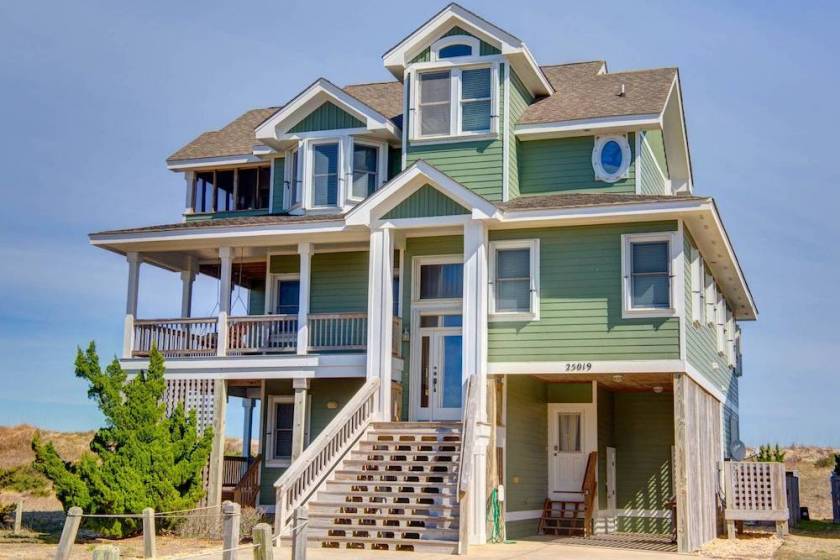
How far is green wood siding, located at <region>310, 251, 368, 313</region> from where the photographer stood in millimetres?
24500

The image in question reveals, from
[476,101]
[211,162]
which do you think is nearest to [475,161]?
[476,101]

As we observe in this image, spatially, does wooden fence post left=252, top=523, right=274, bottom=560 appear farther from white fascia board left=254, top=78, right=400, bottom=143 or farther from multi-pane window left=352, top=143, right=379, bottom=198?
white fascia board left=254, top=78, right=400, bottom=143

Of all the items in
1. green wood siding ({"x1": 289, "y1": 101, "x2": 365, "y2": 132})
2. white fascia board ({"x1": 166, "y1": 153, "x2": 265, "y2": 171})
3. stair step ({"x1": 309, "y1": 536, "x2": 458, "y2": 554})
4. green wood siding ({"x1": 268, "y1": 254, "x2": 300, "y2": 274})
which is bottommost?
stair step ({"x1": 309, "y1": 536, "x2": 458, "y2": 554})

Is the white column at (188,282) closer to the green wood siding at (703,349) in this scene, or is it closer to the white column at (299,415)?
the white column at (299,415)

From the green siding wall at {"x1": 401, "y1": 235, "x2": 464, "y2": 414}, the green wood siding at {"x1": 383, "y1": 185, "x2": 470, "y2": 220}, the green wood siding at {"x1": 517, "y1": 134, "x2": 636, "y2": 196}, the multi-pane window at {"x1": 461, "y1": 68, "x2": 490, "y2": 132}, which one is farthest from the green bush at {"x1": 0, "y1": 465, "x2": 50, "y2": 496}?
the green wood siding at {"x1": 517, "y1": 134, "x2": 636, "y2": 196}

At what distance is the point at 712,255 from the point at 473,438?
855 centimetres

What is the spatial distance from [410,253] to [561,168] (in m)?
3.86

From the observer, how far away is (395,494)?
A: 749 inches

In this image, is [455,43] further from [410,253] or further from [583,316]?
[583,316]

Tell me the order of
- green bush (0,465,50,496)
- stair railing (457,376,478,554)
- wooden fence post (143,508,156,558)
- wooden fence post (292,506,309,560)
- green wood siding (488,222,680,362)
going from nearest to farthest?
wooden fence post (292,506,309,560) < wooden fence post (143,508,156,558) < stair railing (457,376,478,554) < green wood siding (488,222,680,362) < green bush (0,465,50,496)

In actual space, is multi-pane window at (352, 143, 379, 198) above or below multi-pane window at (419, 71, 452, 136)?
below

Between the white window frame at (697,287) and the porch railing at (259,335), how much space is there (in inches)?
331

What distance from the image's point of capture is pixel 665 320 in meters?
20.2

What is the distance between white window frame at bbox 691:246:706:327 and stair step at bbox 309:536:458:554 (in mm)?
7320
